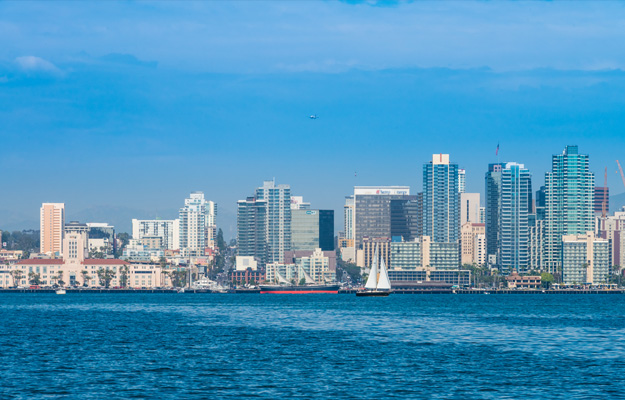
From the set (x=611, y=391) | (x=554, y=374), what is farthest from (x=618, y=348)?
(x=611, y=391)

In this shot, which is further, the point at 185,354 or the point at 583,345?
the point at 583,345

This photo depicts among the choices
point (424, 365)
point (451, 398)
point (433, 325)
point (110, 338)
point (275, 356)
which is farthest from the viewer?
point (433, 325)

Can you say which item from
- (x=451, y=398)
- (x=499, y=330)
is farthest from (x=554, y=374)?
(x=499, y=330)

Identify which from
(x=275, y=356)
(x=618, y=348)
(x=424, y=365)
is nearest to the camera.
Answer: (x=424, y=365)

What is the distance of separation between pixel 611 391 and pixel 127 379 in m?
27.1

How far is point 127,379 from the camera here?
186ft

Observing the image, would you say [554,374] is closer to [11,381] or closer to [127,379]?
[127,379]

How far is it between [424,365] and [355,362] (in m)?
4.78

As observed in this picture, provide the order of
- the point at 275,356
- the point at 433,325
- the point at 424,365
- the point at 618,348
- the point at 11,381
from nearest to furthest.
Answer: the point at 11,381
the point at 424,365
the point at 275,356
the point at 618,348
the point at 433,325

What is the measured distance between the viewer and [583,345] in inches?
3095

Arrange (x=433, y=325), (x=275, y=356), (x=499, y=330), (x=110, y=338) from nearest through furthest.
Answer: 1. (x=275, y=356)
2. (x=110, y=338)
3. (x=499, y=330)
4. (x=433, y=325)

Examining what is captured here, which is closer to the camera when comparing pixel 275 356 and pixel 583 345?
pixel 275 356

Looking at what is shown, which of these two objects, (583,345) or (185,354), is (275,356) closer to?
(185,354)

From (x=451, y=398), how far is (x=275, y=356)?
882 inches
